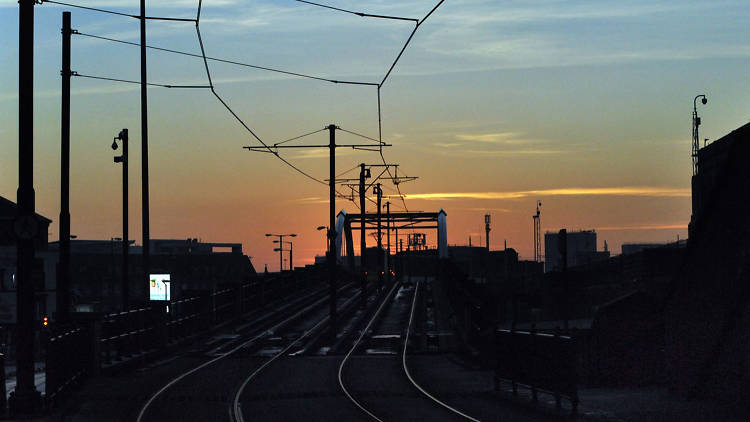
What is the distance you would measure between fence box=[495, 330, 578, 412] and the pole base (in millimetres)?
8931

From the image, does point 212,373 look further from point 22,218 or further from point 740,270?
point 740,270

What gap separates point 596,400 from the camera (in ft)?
64.5

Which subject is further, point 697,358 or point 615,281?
point 615,281

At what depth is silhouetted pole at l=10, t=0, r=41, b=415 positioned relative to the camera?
1827 centimetres

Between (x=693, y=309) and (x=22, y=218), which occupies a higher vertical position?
(x=22, y=218)

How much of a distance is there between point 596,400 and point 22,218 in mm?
11056

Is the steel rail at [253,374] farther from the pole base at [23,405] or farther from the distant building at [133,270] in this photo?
the distant building at [133,270]

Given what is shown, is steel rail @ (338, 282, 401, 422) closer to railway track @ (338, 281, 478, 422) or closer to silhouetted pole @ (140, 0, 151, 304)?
railway track @ (338, 281, 478, 422)

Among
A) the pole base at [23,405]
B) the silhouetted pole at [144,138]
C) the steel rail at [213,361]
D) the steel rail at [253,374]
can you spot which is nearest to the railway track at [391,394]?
the steel rail at [253,374]

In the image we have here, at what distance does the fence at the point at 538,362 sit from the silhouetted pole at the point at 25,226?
898 centimetres

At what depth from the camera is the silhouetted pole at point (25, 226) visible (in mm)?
18266

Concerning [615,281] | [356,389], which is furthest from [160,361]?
[615,281]

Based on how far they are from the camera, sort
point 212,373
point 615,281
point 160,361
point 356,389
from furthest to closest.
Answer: point 615,281 → point 160,361 → point 212,373 → point 356,389

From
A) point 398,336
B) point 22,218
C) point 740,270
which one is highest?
point 22,218
